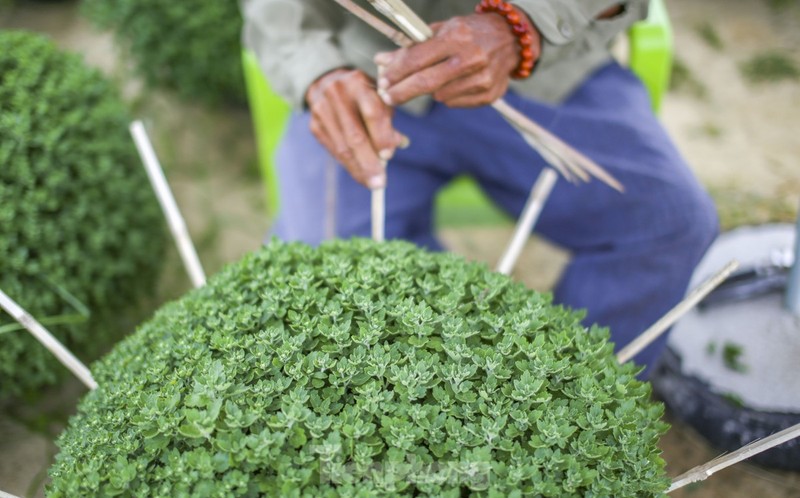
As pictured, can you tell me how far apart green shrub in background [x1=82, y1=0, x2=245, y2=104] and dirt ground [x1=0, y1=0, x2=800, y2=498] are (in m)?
0.25

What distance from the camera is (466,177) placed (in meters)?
2.11

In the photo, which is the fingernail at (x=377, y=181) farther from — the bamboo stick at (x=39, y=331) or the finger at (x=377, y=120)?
the bamboo stick at (x=39, y=331)

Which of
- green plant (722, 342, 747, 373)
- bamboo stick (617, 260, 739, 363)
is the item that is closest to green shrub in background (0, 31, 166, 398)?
bamboo stick (617, 260, 739, 363)

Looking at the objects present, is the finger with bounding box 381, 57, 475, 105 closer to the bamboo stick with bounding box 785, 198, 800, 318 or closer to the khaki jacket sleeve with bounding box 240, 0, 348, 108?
the khaki jacket sleeve with bounding box 240, 0, 348, 108

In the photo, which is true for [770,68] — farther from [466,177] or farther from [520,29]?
[520,29]

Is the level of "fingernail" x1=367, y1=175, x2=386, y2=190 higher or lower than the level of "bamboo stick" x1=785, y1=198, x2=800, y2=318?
higher

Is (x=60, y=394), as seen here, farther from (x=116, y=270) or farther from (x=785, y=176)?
(x=785, y=176)

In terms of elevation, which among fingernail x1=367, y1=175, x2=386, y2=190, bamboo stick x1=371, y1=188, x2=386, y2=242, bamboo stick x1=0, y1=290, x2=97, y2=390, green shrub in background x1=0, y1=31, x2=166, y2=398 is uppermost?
green shrub in background x1=0, y1=31, x2=166, y2=398

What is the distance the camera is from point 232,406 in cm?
90

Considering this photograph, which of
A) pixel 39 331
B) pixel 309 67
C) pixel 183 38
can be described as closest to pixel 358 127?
pixel 309 67

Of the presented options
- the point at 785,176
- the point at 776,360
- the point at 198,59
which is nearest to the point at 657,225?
the point at 776,360

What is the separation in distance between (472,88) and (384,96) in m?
0.16

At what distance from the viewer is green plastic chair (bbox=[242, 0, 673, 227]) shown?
1.99 m

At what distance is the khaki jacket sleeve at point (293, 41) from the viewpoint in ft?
4.85
